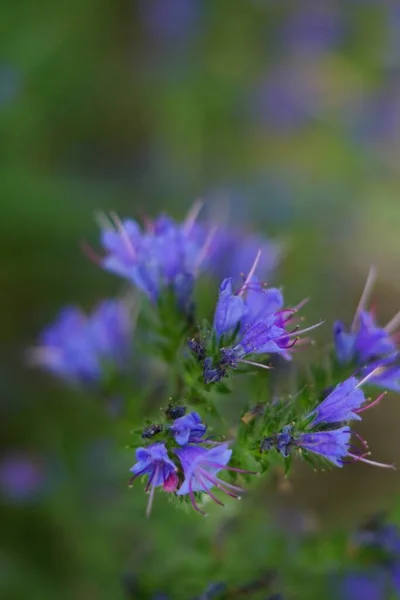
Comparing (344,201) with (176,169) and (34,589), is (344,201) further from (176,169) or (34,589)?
(34,589)

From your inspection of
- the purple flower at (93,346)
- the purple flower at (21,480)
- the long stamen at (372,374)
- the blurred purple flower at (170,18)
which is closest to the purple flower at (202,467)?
the long stamen at (372,374)

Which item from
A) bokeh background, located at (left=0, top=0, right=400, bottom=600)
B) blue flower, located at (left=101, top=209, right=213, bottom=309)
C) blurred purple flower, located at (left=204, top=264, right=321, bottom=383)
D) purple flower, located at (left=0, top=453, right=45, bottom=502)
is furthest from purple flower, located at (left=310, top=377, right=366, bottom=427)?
purple flower, located at (left=0, top=453, right=45, bottom=502)

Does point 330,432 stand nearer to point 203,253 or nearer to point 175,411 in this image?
point 175,411

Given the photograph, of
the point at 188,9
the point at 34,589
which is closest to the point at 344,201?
the point at 188,9

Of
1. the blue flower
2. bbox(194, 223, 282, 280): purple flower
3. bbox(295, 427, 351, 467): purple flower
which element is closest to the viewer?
bbox(295, 427, 351, 467): purple flower

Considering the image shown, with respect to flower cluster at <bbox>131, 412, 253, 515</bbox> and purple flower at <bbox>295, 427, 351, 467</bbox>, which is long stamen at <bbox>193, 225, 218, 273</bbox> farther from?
purple flower at <bbox>295, 427, 351, 467</bbox>

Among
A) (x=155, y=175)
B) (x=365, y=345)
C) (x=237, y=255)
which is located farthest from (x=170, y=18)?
(x=365, y=345)
